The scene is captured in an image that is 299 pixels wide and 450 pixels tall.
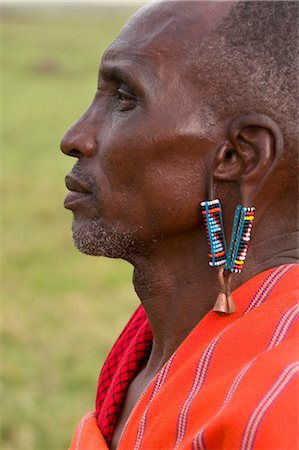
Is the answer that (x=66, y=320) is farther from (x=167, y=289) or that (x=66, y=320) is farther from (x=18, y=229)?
(x=167, y=289)

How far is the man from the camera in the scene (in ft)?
7.49

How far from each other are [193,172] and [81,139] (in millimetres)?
330

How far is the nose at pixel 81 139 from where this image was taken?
247cm

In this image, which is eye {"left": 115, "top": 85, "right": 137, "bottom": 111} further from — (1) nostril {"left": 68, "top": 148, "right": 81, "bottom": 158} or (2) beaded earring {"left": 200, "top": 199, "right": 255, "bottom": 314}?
(2) beaded earring {"left": 200, "top": 199, "right": 255, "bottom": 314}

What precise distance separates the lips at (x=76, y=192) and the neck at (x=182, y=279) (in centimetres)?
23

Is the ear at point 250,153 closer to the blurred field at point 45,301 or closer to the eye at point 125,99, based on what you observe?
the eye at point 125,99

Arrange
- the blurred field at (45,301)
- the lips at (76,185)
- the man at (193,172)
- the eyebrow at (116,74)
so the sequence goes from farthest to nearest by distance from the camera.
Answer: the blurred field at (45,301)
the lips at (76,185)
the eyebrow at (116,74)
the man at (193,172)

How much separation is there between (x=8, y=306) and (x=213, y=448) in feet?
22.1

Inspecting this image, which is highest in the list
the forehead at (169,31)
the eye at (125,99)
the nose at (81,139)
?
the forehead at (169,31)

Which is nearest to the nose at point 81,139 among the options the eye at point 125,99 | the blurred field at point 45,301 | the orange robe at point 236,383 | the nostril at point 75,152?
the nostril at point 75,152

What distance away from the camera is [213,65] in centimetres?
231

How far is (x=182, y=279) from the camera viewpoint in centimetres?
251

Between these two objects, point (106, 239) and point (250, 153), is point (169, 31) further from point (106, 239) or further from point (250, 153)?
point (106, 239)

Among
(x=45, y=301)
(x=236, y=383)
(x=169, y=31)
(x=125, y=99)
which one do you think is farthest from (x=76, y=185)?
(x=45, y=301)
